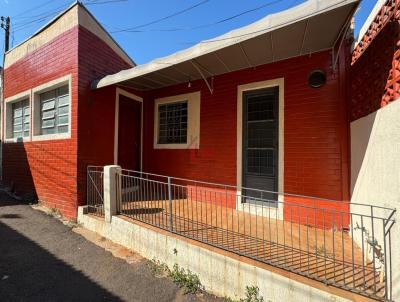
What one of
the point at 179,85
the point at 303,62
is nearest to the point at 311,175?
the point at 303,62

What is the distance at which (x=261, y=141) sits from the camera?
5.20 m

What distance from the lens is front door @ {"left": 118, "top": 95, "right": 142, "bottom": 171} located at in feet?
21.3

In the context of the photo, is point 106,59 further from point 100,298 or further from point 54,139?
point 100,298

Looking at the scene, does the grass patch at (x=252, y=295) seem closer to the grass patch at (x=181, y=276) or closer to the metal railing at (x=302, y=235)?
the metal railing at (x=302, y=235)

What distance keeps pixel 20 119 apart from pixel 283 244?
7.65m

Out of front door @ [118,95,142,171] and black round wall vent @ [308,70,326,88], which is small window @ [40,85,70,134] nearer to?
front door @ [118,95,142,171]

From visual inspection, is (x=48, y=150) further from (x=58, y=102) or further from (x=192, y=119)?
(x=192, y=119)

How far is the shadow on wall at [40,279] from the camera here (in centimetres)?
315

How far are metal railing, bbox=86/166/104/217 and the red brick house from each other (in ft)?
A: 0.45

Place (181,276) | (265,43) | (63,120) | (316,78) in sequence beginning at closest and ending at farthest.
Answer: (181,276)
(265,43)
(316,78)
(63,120)

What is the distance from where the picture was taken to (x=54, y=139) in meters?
5.82

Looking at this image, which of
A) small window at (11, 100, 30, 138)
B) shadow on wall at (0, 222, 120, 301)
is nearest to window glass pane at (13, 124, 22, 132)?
small window at (11, 100, 30, 138)

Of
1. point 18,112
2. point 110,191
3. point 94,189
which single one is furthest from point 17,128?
point 110,191

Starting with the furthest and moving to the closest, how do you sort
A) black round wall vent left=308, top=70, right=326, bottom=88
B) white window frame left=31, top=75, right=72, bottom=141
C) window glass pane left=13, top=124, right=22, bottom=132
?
window glass pane left=13, top=124, right=22, bottom=132 < white window frame left=31, top=75, right=72, bottom=141 < black round wall vent left=308, top=70, right=326, bottom=88
